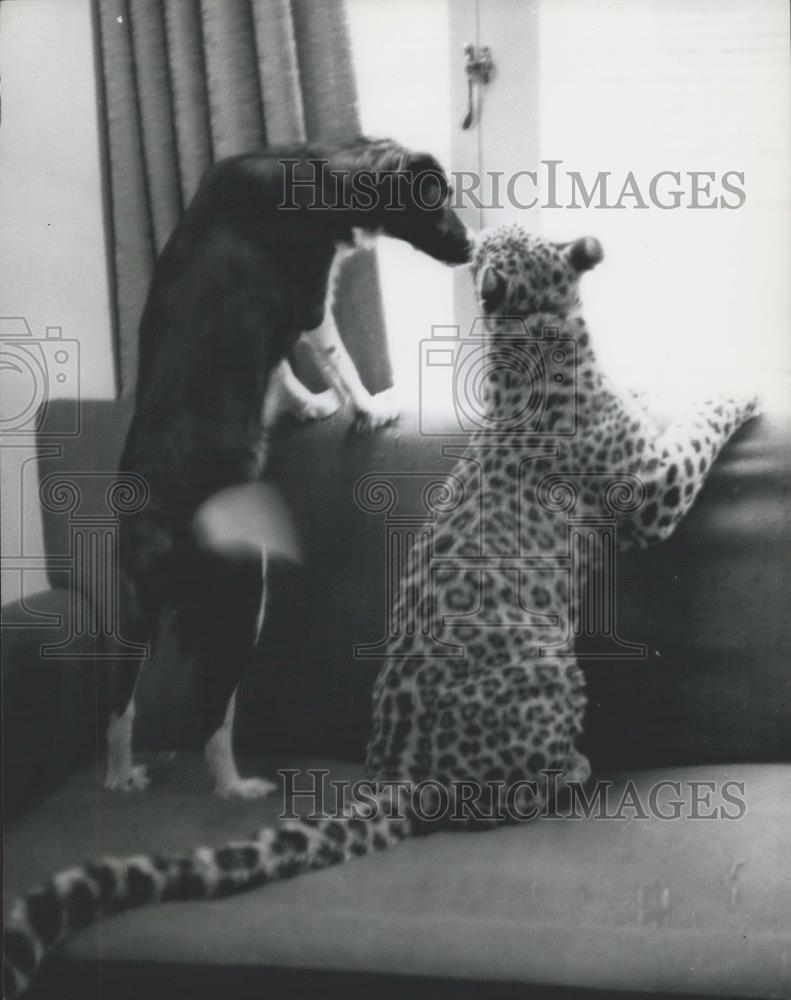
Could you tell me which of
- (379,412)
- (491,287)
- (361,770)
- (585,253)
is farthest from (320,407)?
(361,770)

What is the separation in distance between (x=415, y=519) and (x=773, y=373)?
0.58 m

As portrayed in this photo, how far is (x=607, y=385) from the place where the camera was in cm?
150

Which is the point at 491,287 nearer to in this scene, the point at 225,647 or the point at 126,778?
the point at 225,647

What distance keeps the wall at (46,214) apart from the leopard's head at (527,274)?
593mm

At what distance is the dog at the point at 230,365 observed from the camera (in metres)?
1.49

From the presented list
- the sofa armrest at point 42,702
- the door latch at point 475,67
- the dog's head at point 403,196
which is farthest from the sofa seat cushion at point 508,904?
the door latch at point 475,67

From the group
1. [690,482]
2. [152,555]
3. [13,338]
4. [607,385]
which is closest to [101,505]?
[152,555]

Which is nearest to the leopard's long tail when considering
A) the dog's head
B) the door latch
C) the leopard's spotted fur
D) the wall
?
the leopard's spotted fur

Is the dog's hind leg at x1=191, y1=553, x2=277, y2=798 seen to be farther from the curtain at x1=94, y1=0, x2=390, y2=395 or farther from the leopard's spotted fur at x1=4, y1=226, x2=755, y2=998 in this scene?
the curtain at x1=94, y1=0, x2=390, y2=395

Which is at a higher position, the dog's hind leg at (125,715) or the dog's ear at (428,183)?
the dog's ear at (428,183)

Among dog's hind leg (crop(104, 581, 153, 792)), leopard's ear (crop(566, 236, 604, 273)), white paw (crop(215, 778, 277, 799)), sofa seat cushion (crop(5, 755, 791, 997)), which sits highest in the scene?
leopard's ear (crop(566, 236, 604, 273))

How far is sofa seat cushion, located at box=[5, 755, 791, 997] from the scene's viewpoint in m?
1.44

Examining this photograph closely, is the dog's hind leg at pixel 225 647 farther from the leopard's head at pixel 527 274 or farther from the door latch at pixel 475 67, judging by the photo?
the door latch at pixel 475 67

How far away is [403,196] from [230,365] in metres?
0.36
